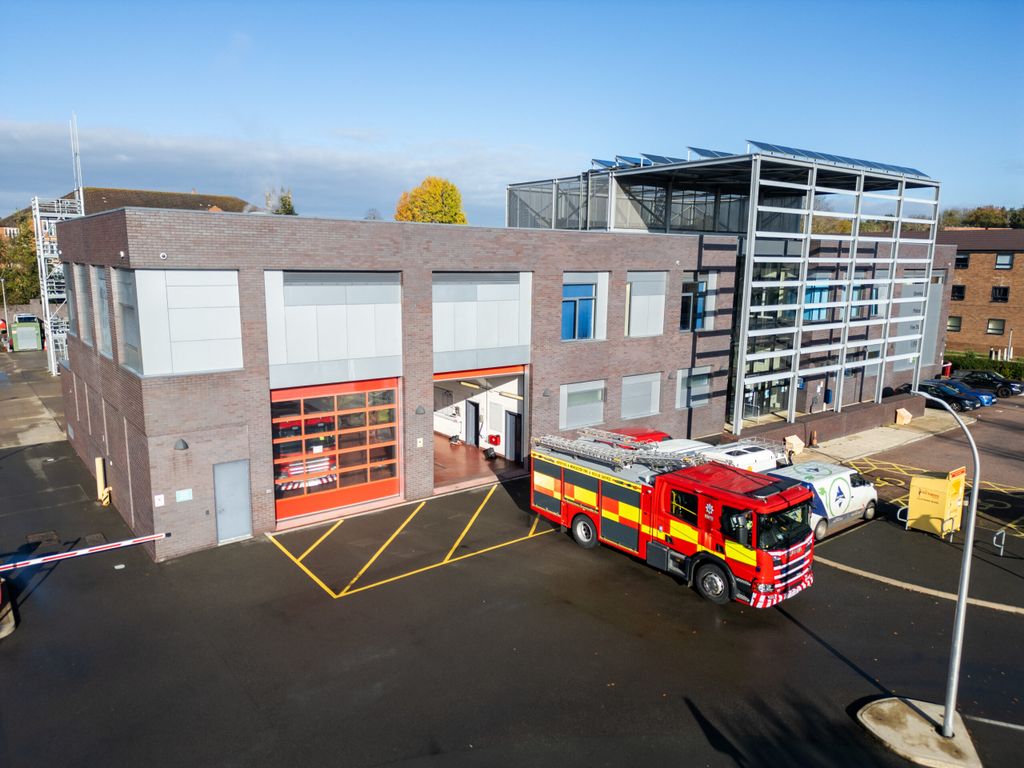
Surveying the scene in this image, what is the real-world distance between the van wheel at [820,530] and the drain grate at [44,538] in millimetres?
20504

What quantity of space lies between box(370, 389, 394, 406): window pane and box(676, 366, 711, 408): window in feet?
41.1

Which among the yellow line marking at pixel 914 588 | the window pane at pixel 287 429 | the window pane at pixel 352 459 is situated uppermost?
the window pane at pixel 287 429

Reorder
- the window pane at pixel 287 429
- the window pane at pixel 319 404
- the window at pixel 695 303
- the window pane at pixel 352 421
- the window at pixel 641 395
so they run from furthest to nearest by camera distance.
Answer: the window at pixel 695 303, the window at pixel 641 395, the window pane at pixel 352 421, the window pane at pixel 319 404, the window pane at pixel 287 429

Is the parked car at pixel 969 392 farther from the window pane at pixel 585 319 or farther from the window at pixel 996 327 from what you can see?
the window pane at pixel 585 319

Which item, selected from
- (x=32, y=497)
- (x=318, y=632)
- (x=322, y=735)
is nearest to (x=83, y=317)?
(x=32, y=497)

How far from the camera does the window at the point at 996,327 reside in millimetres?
53281

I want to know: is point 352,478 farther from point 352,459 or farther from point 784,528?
point 784,528

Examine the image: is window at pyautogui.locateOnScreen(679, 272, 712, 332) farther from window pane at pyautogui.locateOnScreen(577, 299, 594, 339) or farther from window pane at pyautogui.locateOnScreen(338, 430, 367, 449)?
window pane at pyautogui.locateOnScreen(338, 430, 367, 449)

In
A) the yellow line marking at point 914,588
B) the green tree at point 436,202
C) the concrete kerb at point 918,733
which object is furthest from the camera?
the green tree at point 436,202

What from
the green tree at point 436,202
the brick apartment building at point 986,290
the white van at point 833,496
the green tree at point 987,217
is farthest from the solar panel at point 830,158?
the green tree at point 987,217

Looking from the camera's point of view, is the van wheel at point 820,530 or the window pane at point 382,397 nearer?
the van wheel at point 820,530

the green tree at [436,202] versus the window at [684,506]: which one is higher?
the green tree at [436,202]

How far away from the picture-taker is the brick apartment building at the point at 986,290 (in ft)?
170

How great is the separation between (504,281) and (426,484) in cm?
696
